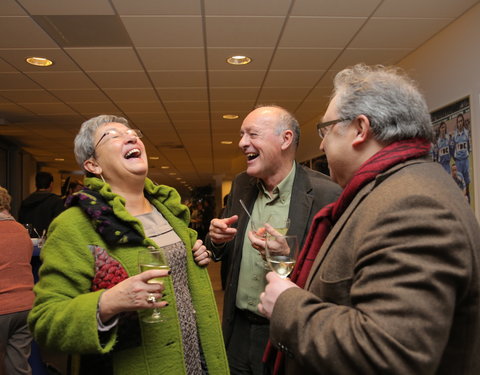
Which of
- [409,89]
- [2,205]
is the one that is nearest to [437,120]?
[409,89]

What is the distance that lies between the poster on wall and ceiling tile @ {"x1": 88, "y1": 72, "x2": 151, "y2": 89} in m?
3.06

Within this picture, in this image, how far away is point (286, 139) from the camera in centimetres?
221

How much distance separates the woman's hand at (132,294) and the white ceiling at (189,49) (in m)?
2.36

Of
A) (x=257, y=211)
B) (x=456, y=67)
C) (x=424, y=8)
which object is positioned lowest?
(x=257, y=211)

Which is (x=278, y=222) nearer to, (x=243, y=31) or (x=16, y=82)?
(x=243, y=31)

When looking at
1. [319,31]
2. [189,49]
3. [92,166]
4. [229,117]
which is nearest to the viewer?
[92,166]

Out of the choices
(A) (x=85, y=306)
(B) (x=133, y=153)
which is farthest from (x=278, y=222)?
(A) (x=85, y=306)

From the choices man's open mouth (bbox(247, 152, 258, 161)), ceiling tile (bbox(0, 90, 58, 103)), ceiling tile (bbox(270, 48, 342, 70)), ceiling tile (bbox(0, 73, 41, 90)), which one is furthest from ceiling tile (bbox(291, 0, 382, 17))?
ceiling tile (bbox(0, 90, 58, 103))

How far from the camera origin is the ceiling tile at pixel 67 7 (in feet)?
9.50

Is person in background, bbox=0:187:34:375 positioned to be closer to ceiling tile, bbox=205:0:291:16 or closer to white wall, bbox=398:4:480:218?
ceiling tile, bbox=205:0:291:16

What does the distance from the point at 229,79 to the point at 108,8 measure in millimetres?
1940

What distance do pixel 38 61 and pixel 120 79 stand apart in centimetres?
87

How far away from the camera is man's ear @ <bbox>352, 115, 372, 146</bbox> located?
1.08m

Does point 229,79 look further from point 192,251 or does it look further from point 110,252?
point 110,252
